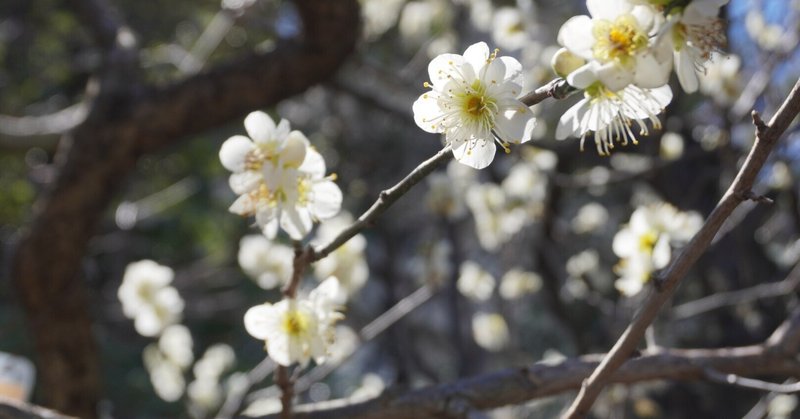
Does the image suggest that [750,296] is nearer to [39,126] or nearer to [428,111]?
[428,111]

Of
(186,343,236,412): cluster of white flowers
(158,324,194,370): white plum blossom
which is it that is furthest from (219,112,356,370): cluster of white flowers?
(186,343,236,412): cluster of white flowers

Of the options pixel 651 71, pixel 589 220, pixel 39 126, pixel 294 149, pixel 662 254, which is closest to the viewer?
pixel 651 71

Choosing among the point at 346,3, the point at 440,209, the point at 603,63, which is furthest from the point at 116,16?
the point at 603,63

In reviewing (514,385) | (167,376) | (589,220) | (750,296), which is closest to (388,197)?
(514,385)

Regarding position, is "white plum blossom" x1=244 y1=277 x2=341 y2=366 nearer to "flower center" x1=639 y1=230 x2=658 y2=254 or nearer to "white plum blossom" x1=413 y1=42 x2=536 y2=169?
"white plum blossom" x1=413 y1=42 x2=536 y2=169

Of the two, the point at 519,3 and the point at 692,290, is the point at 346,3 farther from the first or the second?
the point at 692,290

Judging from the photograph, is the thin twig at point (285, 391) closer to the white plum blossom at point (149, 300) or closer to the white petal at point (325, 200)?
the white petal at point (325, 200)

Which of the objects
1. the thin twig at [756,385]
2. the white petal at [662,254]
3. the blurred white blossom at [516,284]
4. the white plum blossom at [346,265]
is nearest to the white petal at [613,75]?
the thin twig at [756,385]
